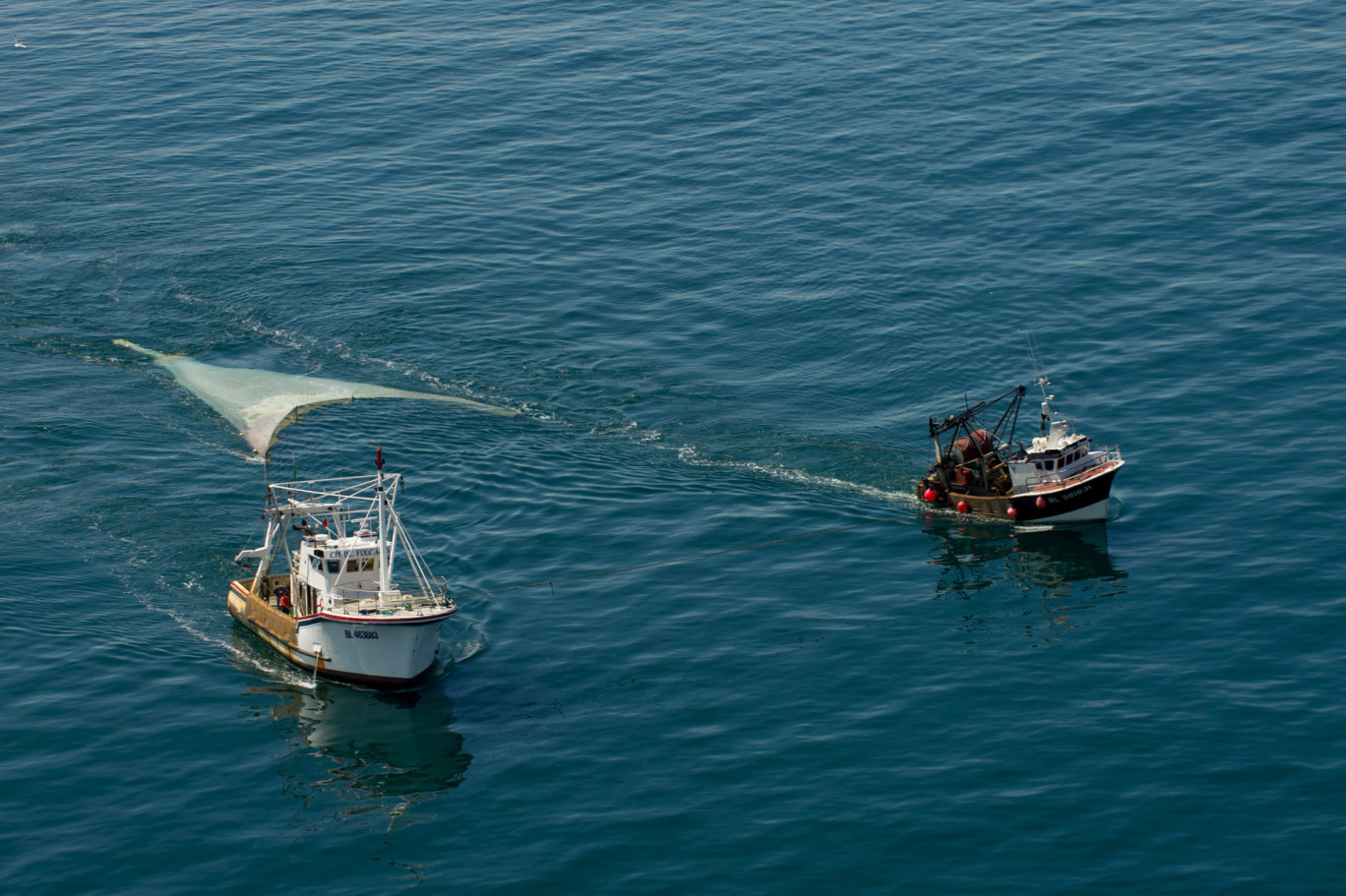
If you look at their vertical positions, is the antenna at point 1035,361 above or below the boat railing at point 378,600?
above

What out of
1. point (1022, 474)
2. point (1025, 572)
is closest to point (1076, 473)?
point (1022, 474)

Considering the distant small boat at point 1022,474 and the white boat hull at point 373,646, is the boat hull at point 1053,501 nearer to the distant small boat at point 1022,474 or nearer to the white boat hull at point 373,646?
the distant small boat at point 1022,474

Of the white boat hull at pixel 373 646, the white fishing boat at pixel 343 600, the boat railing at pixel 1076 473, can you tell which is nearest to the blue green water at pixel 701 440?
the white boat hull at pixel 373 646

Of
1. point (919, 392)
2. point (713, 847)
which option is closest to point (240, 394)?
point (919, 392)

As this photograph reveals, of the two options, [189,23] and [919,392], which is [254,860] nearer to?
[919,392]

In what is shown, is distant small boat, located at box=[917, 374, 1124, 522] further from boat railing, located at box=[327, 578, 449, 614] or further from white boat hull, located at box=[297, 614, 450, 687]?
white boat hull, located at box=[297, 614, 450, 687]

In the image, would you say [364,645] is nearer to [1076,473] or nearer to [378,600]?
[378,600]

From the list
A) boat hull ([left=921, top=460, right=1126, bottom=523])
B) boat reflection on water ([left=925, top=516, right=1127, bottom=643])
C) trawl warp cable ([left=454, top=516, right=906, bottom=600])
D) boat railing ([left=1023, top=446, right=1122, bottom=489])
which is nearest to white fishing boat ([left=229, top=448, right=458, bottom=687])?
trawl warp cable ([left=454, top=516, right=906, bottom=600])
